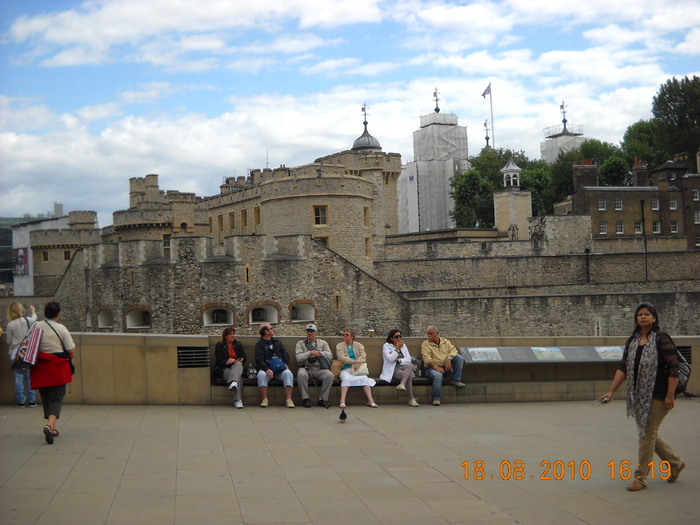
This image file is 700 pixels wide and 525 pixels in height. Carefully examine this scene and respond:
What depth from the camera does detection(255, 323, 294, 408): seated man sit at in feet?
34.0

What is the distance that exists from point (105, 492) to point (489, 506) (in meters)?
2.98

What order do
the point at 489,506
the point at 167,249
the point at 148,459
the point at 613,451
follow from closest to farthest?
the point at 489,506 < the point at 148,459 < the point at 613,451 < the point at 167,249

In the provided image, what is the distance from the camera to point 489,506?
593 centimetres

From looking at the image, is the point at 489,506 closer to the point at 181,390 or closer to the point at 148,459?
the point at 148,459

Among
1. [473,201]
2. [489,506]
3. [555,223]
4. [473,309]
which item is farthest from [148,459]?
[473,201]

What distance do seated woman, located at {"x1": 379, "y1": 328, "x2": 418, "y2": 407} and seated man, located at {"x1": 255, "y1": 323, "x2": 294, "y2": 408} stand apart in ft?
4.43

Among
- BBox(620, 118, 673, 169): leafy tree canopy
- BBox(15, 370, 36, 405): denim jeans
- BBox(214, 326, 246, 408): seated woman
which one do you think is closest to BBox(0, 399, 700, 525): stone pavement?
BBox(15, 370, 36, 405): denim jeans

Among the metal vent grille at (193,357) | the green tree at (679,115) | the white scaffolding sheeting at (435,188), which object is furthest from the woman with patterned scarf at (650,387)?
the white scaffolding sheeting at (435,188)

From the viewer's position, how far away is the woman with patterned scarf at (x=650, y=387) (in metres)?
6.45

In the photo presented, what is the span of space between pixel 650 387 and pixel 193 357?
615 centimetres

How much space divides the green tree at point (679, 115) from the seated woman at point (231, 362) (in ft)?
167

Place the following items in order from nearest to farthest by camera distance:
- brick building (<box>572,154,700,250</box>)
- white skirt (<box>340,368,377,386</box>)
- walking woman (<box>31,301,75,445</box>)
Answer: walking woman (<box>31,301,75,445</box>), white skirt (<box>340,368,377,386</box>), brick building (<box>572,154,700,250</box>)

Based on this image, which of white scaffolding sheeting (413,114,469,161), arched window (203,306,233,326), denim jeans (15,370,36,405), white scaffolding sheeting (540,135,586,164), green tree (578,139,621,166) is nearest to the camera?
denim jeans (15,370,36,405)
